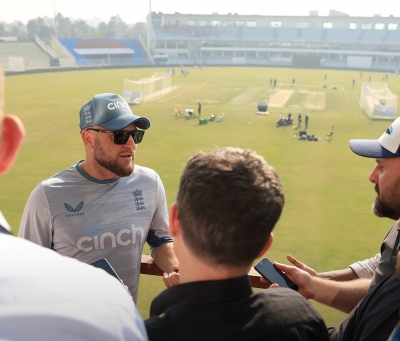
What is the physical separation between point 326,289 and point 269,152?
47.0ft

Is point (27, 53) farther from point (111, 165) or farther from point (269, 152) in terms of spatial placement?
point (111, 165)

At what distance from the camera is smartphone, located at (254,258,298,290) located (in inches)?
71.9

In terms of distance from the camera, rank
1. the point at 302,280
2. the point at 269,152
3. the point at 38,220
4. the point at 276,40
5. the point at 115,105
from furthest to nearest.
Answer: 1. the point at 276,40
2. the point at 269,152
3. the point at 115,105
4. the point at 38,220
5. the point at 302,280

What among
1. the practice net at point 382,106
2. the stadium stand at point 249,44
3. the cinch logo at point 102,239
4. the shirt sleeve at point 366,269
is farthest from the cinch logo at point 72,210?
the stadium stand at point 249,44

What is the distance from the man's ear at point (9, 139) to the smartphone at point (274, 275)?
4.01 ft

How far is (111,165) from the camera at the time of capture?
254 centimetres

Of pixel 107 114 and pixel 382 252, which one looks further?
pixel 107 114

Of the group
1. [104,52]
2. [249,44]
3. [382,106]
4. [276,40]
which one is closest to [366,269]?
[382,106]

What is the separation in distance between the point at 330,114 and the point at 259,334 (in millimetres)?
24042

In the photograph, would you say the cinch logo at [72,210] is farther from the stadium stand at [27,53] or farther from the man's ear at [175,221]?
the stadium stand at [27,53]

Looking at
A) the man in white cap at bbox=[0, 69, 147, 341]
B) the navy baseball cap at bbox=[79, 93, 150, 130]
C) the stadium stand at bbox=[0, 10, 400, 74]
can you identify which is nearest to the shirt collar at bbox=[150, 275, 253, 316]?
the man in white cap at bbox=[0, 69, 147, 341]

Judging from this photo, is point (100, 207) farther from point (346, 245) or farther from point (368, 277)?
point (346, 245)

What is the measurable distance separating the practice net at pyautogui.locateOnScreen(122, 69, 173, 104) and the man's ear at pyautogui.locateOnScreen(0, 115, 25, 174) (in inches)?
1025

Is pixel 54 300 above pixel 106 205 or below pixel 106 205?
above
